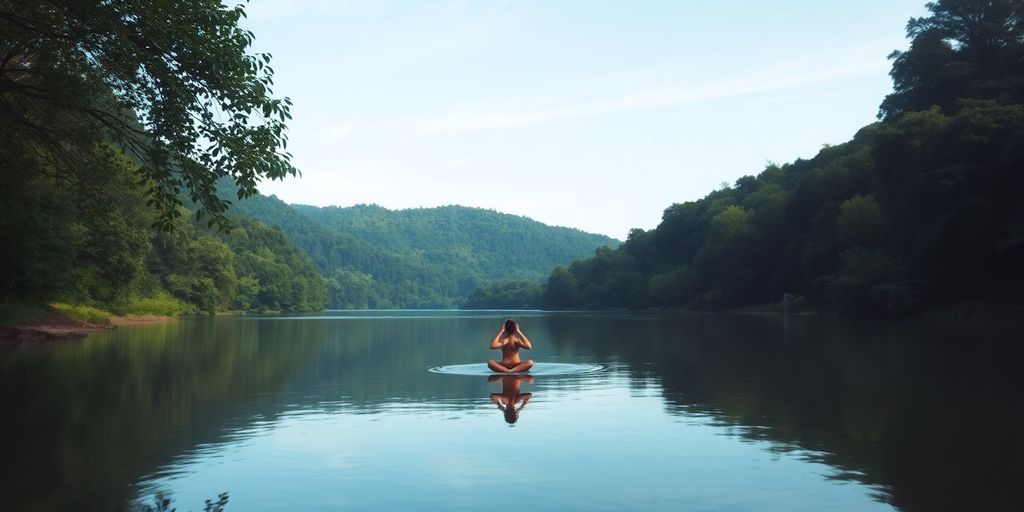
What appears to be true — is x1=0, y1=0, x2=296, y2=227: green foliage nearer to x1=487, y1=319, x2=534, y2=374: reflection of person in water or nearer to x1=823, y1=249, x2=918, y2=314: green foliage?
x1=487, y1=319, x2=534, y2=374: reflection of person in water

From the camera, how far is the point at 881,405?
714 inches

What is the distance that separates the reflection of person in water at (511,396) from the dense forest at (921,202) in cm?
4376

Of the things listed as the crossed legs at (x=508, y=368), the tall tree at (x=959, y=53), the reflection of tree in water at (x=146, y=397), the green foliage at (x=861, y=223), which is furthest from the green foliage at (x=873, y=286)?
the crossed legs at (x=508, y=368)

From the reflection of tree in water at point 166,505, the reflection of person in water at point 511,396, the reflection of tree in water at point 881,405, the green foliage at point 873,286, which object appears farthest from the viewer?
the green foliage at point 873,286

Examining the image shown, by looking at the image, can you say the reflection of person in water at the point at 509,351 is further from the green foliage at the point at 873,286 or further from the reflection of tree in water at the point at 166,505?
the green foliage at the point at 873,286

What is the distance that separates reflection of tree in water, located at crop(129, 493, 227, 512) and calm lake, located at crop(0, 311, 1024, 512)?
2.2 inches

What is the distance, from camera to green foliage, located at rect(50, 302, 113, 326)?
180ft

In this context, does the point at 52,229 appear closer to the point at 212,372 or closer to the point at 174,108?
the point at 212,372

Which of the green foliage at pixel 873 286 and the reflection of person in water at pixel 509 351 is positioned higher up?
the green foliage at pixel 873 286

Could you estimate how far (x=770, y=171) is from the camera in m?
156

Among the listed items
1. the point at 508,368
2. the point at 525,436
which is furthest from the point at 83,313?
the point at 525,436

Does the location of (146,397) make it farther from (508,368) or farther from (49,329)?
(49,329)

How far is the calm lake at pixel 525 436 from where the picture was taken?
10617mm

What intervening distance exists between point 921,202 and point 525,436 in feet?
190
